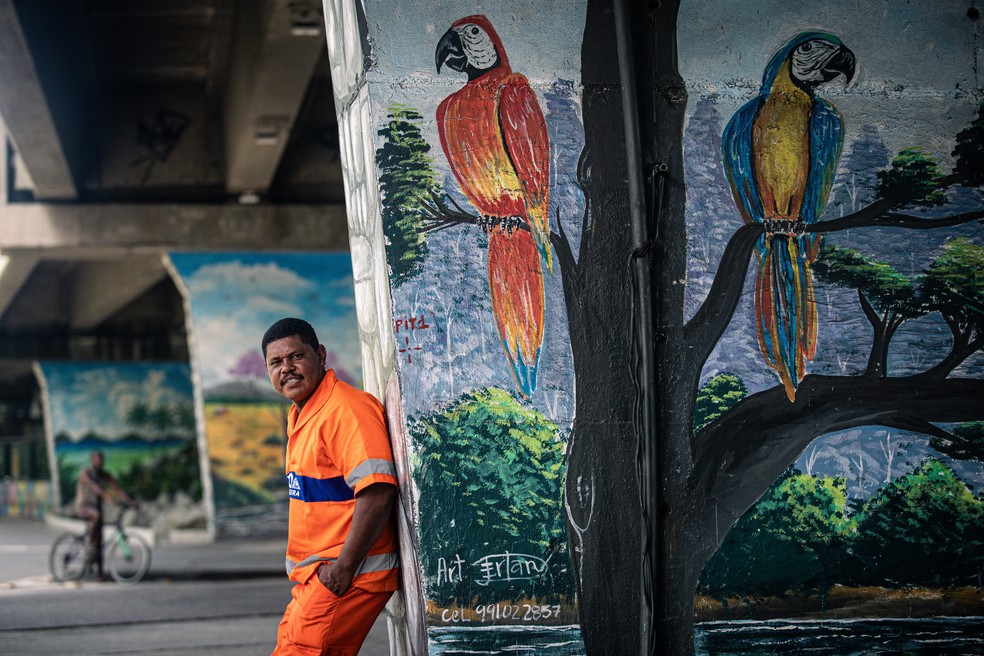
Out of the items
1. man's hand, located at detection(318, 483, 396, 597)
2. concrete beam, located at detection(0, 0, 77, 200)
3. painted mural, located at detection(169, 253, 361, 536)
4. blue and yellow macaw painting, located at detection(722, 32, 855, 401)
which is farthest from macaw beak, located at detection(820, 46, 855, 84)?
painted mural, located at detection(169, 253, 361, 536)

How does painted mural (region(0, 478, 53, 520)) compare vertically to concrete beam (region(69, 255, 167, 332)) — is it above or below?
below

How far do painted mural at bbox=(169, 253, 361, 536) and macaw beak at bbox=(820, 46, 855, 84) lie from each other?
1453 cm

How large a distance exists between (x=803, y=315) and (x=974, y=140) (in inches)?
41.7

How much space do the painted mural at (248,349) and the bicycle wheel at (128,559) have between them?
13.9ft

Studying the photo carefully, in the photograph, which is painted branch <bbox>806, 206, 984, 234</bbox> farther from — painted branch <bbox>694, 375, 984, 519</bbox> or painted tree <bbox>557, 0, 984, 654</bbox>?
painted branch <bbox>694, 375, 984, 519</bbox>

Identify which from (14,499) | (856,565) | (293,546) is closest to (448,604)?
(293,546)

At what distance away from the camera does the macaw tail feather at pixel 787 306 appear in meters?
4.48

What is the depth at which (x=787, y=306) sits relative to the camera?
14.8 feet

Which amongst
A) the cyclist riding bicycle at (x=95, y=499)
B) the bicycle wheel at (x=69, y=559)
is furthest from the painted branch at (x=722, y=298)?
the bicycle wheel at (x=69, y=559)

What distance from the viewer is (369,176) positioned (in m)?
4.47

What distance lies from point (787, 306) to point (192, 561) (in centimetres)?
1367

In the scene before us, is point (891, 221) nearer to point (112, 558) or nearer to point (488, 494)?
point (488, 494)

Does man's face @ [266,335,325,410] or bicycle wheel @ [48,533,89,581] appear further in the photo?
bicycle wheel @ [48,533,89,581]

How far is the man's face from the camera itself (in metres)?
4.46
